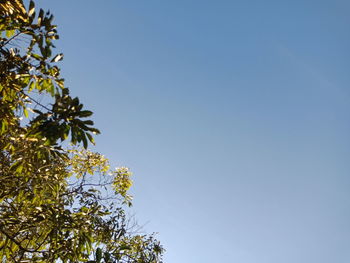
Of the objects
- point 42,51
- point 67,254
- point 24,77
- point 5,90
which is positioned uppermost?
point 42,51

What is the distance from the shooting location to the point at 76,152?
9930 millimetres

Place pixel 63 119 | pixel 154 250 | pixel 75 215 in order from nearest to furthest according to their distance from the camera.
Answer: pixel 63 119 → pixel 75 215 → pixel 154 250

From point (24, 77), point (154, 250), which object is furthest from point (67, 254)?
point (154, 250)

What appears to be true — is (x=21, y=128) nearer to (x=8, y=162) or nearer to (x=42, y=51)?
(x=8, y=162)

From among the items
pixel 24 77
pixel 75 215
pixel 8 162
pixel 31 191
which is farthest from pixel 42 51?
pixel 75 215

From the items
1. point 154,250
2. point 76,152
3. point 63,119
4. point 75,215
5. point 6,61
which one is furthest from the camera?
point 154,250

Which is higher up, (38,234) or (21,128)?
(21,128)

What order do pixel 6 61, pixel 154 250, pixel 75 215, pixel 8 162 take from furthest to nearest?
1. pixel 154 250
2. pixel 75 215
3. pixel 8 162
4. pixel 6 61

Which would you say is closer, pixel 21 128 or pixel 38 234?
pixel 21 128

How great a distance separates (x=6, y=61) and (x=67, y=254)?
3.97 metres

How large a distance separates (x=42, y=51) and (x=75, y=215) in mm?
3416

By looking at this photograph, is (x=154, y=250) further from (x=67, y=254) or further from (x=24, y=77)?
(x=24, y=77)

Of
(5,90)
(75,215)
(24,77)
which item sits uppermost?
(24,77)

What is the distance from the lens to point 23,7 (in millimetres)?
5488
